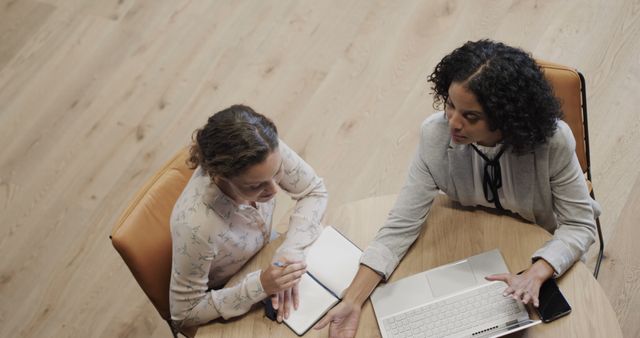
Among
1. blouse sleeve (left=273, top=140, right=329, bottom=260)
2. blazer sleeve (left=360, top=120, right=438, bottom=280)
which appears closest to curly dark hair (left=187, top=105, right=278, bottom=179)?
blouse sleeve (left=273, top=140, right=329, bottom=260)

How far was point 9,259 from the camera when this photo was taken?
2.90m

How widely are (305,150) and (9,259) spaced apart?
1.41 metres

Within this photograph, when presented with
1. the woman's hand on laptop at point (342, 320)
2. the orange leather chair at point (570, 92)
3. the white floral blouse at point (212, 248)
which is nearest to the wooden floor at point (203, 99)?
the orange leather chair at point (570, 92)

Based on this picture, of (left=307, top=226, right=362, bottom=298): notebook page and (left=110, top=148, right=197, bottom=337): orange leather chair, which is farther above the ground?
(left=110, top=148, right=197, bottom=337): orange leather chair

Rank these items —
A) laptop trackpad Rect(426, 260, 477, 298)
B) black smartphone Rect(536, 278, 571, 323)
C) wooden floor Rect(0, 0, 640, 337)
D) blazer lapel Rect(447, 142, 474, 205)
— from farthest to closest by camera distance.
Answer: wooden floor Rect(0, 0, 640, 337)
blazer lapel Rect(447, 142, 474, 205)
laptop trackpad Rect(426, 260, 477, 298)
black smartphone Rect(536, 278, 571, 323)

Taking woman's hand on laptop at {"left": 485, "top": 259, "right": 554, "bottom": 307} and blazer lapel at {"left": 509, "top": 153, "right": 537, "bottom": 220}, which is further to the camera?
blazer lapel at {"left": 509, "top": 153, "right": 537, "bottom": 220}

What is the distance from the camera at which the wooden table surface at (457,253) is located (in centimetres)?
159

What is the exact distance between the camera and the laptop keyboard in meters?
1.61

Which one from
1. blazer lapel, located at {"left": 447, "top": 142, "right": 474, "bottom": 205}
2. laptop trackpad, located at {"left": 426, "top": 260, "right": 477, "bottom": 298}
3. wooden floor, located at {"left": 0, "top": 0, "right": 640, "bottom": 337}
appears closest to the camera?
laptop trackpad, located at {"left": 426, "top": 260, "right": 477, "bottom": 298}

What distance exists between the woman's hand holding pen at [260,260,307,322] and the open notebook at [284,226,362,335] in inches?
1.0

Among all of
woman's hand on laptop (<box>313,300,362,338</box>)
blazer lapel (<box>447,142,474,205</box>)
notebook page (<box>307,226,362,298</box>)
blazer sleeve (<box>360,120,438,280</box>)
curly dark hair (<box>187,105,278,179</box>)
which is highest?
curly dark hair (<box>187,105,278,179</box>)

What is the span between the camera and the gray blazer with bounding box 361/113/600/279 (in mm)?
1694

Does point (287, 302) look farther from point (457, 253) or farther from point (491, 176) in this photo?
point (491, 176)

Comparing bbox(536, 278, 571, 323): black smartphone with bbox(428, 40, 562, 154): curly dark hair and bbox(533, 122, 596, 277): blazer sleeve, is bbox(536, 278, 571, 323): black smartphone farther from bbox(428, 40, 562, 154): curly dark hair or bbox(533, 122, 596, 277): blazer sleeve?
bbox(428, 40, 562, 154): curly dark hair
